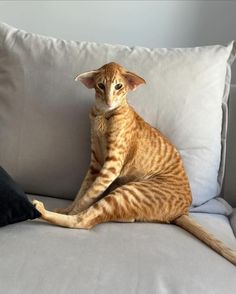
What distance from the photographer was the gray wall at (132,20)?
1815mm

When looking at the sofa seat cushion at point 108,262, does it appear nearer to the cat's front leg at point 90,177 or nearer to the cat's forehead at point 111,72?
the cat's front leg at point 90,177

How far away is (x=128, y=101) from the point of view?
1.46 meters

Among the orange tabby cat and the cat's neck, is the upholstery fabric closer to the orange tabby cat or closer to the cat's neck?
the orange tabby cat

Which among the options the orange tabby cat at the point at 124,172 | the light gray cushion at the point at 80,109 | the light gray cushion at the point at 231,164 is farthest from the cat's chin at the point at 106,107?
the light gray cushion at the point at 231,164

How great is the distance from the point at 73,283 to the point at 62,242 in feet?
0.56

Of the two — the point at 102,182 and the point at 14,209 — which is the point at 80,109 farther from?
the point at 14,209

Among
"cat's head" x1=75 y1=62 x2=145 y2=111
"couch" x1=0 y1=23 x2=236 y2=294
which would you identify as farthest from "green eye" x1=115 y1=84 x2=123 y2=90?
"couch" x1=0 y1=23 x2=236 y2=294

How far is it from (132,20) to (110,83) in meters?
0.67

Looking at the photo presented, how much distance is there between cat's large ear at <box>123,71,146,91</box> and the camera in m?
1.32

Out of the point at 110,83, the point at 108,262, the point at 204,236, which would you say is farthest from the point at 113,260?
the point at 110,83

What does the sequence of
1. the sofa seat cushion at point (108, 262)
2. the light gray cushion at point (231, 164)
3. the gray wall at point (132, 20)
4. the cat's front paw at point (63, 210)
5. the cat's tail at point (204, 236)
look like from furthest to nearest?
the gray wall at point (132, 20) < the light gray cushion at point (231, 164) < the cat's front paw at point (63, 210) < the cat's tail at point (204, 236) < the sofa seat cushion at point (108, 262)

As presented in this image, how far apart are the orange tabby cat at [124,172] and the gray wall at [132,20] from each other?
59 centimetres

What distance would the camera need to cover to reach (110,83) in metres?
1.29

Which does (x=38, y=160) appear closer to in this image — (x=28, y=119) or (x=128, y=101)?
(x=28, y=119)
